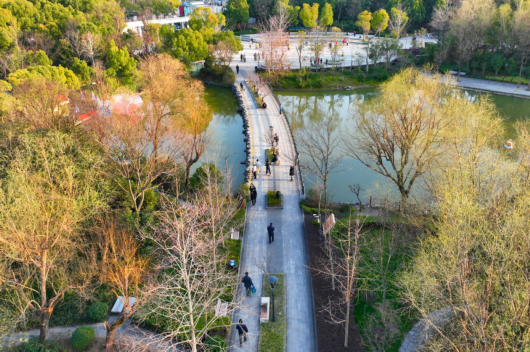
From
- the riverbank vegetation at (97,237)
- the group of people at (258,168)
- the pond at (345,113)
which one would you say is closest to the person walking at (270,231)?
the riverbank vegetation at (97,237)

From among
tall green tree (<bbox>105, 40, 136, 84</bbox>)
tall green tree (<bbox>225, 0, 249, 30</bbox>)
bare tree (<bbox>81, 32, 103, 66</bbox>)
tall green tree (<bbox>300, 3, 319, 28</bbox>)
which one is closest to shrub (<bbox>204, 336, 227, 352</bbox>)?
tall green tree (<bbox>105, 40, 136, 84</bbox>)

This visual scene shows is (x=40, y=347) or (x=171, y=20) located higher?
(x=171, y=20)

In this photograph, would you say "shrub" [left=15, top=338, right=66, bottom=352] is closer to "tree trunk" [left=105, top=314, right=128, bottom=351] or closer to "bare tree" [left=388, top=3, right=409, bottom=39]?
"tree trunk" [left=105, top=314, right=128, bottom=351]

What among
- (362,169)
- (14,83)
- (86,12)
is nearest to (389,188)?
(362,169)

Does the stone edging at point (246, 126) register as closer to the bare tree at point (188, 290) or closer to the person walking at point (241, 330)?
the bare tree at point (188, 290)

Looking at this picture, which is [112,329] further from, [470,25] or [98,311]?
[470,25]

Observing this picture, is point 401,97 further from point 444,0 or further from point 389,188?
point 444,0

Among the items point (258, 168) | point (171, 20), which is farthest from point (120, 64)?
point (171, 20)
